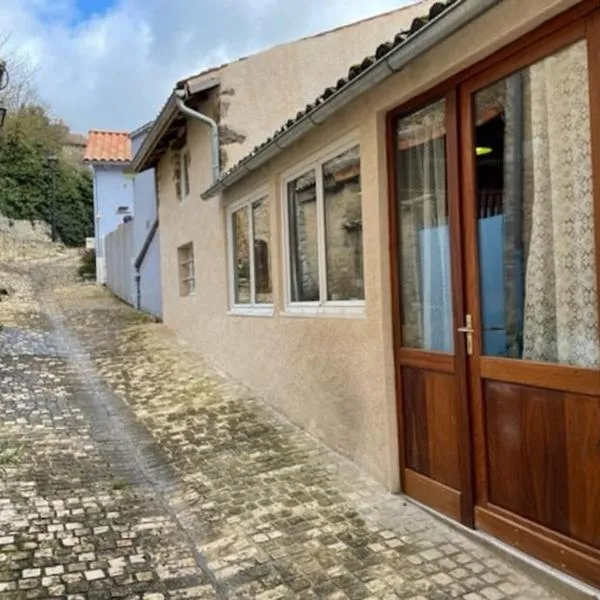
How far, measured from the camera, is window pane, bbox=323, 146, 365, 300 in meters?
5.55

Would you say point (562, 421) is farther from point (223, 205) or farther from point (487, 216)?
point (223, 205)

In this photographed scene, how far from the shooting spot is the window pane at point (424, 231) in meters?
4.42

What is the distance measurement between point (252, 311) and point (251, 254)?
783 millimetres

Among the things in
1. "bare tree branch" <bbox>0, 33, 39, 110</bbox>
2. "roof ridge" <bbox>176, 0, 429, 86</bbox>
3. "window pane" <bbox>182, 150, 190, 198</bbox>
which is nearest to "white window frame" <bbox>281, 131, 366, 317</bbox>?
"roof ridge" <bbox>176, 0, 429, 86</bbox>

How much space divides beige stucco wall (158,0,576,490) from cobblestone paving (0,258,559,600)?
1.04 feet

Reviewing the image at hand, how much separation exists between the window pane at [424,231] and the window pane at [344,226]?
24.8 inches

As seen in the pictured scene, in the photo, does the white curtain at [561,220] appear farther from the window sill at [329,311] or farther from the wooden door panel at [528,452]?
the window sill at [329,311]

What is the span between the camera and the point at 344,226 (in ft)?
19.2

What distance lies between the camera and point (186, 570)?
405cm

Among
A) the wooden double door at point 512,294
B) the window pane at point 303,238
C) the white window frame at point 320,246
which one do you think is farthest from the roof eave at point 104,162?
the wooden double door at point 512,294

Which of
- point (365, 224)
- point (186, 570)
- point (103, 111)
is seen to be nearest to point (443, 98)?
point (365, 224)

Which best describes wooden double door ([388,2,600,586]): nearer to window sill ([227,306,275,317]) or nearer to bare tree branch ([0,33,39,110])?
window sill ([227,306,275,317])

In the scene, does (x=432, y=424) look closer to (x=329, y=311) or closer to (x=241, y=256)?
(x=329, y=311)

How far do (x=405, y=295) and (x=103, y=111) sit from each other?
5239 centimetres
